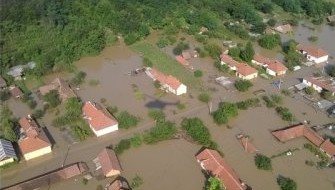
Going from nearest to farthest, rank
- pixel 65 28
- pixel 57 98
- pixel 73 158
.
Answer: pixel 73 158, pixel 57 98, pixel 65 28

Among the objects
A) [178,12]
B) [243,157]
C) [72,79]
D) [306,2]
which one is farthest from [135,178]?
[306,2]

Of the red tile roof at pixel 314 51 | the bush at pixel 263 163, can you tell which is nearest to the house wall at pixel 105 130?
the bush at pixel 263 163

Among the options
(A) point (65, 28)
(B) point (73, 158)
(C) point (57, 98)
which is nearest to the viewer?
(B) point (73, 158)

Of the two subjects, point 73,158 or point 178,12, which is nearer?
point 73,158

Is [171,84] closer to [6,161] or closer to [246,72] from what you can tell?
[246,72]

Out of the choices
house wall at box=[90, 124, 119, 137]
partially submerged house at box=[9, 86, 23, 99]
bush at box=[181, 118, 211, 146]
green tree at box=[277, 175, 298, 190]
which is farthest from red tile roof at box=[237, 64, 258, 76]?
partially submerged house at box=[9, 86, 23, 99]

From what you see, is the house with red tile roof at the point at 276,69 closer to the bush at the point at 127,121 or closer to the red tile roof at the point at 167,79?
the red tile roof at the point at 167,79

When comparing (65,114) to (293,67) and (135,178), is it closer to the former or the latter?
(135,178)
